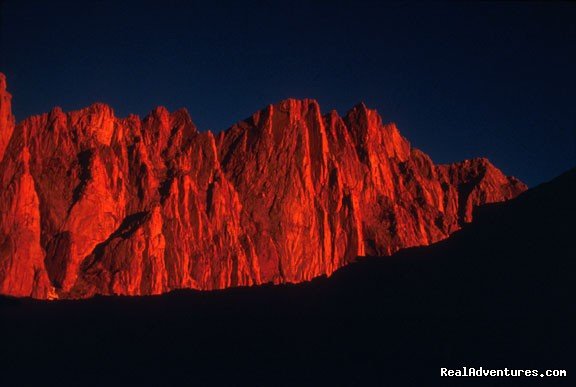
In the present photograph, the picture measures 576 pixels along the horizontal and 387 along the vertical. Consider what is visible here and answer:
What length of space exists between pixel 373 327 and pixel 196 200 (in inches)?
2661

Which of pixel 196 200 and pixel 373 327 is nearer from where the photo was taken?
pixel 373 327

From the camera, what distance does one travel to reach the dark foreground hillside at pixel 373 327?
32.2 m

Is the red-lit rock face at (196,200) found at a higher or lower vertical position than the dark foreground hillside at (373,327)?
higher

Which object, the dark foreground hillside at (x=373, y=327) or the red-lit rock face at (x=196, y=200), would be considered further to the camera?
the red-lit rock face at (x=196, y=200)

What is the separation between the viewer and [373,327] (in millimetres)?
36594

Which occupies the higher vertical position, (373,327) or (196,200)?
(196,200)

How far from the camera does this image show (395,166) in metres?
132

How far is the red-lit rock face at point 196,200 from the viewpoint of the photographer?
88.4m

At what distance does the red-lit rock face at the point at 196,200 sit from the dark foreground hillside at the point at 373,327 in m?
41.4

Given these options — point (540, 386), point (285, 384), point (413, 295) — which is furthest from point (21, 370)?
point (540, 386)

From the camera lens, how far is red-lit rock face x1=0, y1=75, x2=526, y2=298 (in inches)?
3479

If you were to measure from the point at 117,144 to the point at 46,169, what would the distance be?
31.8 ft

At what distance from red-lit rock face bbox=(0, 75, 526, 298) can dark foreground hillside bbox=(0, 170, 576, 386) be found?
136ft

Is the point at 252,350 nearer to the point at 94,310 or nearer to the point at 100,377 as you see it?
the point at 100,377
